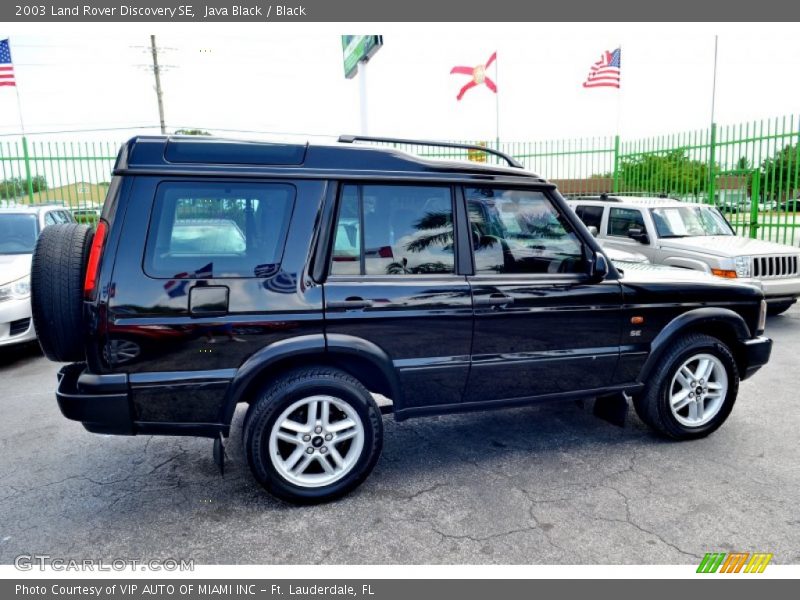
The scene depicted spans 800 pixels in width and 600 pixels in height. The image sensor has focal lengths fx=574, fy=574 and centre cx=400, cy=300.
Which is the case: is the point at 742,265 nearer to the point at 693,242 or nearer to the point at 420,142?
the point at 693,242

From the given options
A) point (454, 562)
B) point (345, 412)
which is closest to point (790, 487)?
point (454, 562)

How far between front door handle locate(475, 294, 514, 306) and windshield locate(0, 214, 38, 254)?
602 centimetres

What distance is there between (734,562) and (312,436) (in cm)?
215

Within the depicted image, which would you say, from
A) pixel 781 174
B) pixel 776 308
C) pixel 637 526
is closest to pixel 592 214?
pixel 776 308

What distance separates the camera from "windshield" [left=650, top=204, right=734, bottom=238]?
833 cm

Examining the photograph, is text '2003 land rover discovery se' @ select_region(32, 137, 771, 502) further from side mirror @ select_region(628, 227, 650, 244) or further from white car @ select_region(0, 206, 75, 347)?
side mirror @ select_region(628, 227, 650, 244)

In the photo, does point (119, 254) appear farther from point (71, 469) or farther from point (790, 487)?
point (790, 487)

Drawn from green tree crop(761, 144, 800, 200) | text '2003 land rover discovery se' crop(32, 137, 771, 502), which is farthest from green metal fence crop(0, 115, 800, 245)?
text '2003 land rover discovery se' crop(32, 137, 771, 502)

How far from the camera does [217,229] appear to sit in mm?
2959

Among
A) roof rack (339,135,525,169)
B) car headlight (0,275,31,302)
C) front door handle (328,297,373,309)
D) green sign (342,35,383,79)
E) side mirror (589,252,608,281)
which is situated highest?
green sign (342,35,383,79)

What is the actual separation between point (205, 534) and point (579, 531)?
1902 mm

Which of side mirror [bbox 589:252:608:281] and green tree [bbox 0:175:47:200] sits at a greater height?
green tree [bbox 0:175:47:200]

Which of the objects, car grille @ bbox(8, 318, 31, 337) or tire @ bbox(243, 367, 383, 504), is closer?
tire @ bbox(243, 367, 383, 504)

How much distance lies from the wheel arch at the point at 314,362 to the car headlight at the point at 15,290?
4229 mm
